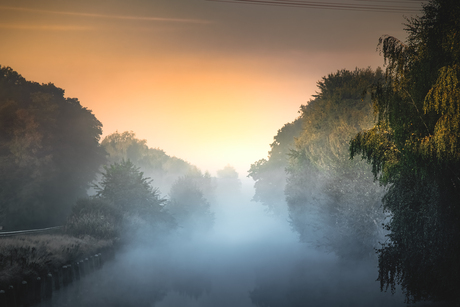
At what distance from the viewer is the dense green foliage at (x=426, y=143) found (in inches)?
315

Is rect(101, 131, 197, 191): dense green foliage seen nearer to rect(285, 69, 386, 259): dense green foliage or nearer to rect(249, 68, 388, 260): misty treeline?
rect(249, 68, 388, 260): misty treeline

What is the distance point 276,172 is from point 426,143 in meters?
45.8

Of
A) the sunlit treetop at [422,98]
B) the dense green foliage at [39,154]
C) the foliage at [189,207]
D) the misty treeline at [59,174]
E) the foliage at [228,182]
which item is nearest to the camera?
the sunlit treetop at [422,98]

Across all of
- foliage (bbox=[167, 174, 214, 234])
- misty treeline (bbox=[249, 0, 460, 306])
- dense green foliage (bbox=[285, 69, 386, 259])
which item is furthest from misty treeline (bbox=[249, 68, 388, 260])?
foliage (bbox=[167, 174, 214, 234])

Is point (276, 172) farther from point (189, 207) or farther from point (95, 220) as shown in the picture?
point (95, 220)

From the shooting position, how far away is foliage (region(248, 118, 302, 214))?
52.3 m

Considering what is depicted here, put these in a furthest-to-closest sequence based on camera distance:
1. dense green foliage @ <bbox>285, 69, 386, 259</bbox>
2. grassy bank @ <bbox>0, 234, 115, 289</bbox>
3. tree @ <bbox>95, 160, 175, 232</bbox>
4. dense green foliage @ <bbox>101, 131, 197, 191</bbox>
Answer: dense green foliage @ <bbox>101, 131, 197, 191</bbox> < tree @ <bbox>95, 160, 175, 232</bbox> < dense green foliage @ <bbox>285, 69, 386, 259</bbox> < grassy bank @ <bbox>0, 234, 115, 289</bbox>

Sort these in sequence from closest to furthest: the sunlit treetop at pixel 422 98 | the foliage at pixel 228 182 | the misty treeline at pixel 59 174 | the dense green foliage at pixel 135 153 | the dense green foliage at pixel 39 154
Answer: the sunlit treetop at pixel 422 98 < the misty treeline at pixel 59 174 < the dense green foliage at pixel 39 154 < the dense green foliage at pixel 135 153 < the foliage at pixel 228 182

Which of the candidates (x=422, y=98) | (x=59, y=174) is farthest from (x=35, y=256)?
(x=59, y=174)

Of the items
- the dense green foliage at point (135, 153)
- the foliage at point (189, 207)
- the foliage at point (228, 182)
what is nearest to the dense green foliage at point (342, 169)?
the foliage at point (189, 207)

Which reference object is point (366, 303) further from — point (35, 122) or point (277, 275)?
point (35, 122)

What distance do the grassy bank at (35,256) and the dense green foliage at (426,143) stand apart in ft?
45.7

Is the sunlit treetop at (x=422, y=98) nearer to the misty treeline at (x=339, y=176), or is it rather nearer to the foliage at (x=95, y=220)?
the misty treeline at (x=339, y=176)

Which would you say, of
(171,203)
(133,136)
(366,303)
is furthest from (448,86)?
(133,136)
